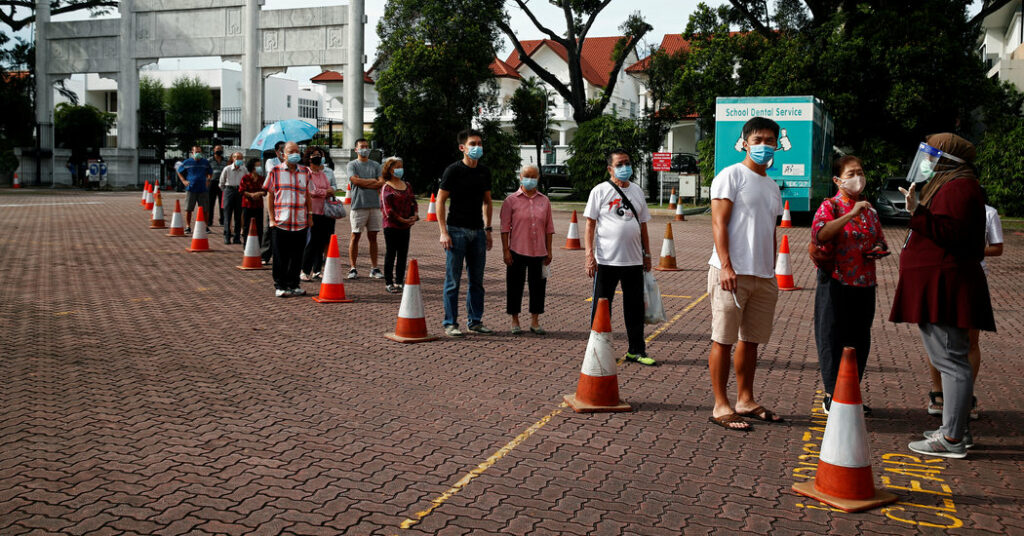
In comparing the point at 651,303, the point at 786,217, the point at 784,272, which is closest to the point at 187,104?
the point at 786,217

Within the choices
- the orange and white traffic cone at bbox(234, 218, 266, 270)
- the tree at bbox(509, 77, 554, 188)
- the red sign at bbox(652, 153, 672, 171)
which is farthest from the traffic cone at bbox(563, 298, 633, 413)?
the tree at bbox(509, 77, 554, 188)

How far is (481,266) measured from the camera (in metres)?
8.85

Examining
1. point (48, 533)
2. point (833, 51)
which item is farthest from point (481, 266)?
point (833, 51)

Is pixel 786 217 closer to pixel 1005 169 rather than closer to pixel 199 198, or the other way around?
pixel 1005 169

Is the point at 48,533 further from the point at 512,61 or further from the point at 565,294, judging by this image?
the point at 512,61

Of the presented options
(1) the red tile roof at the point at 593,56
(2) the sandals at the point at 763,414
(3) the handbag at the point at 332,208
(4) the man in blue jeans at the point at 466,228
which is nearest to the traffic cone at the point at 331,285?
(3) the handbag at the point at 332,208

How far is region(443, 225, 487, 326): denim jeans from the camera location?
344 inches

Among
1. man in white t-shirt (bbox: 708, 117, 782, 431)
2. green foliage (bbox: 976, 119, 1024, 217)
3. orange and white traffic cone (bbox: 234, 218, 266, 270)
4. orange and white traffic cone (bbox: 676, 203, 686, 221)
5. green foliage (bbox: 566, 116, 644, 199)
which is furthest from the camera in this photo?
green foliage (bbox: 566, 116, 644, 199)

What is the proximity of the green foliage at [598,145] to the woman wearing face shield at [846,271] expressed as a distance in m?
32.9

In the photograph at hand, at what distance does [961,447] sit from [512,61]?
68.5 m

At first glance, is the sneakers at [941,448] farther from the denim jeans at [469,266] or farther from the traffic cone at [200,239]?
the traffic cone at [200,239]

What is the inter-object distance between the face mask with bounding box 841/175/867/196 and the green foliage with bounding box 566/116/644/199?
3289 cm

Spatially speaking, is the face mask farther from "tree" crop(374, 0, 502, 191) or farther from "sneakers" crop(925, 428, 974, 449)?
"tree" crop(374, 0, 502, 191)

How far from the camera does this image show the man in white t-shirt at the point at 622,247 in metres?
7.61
